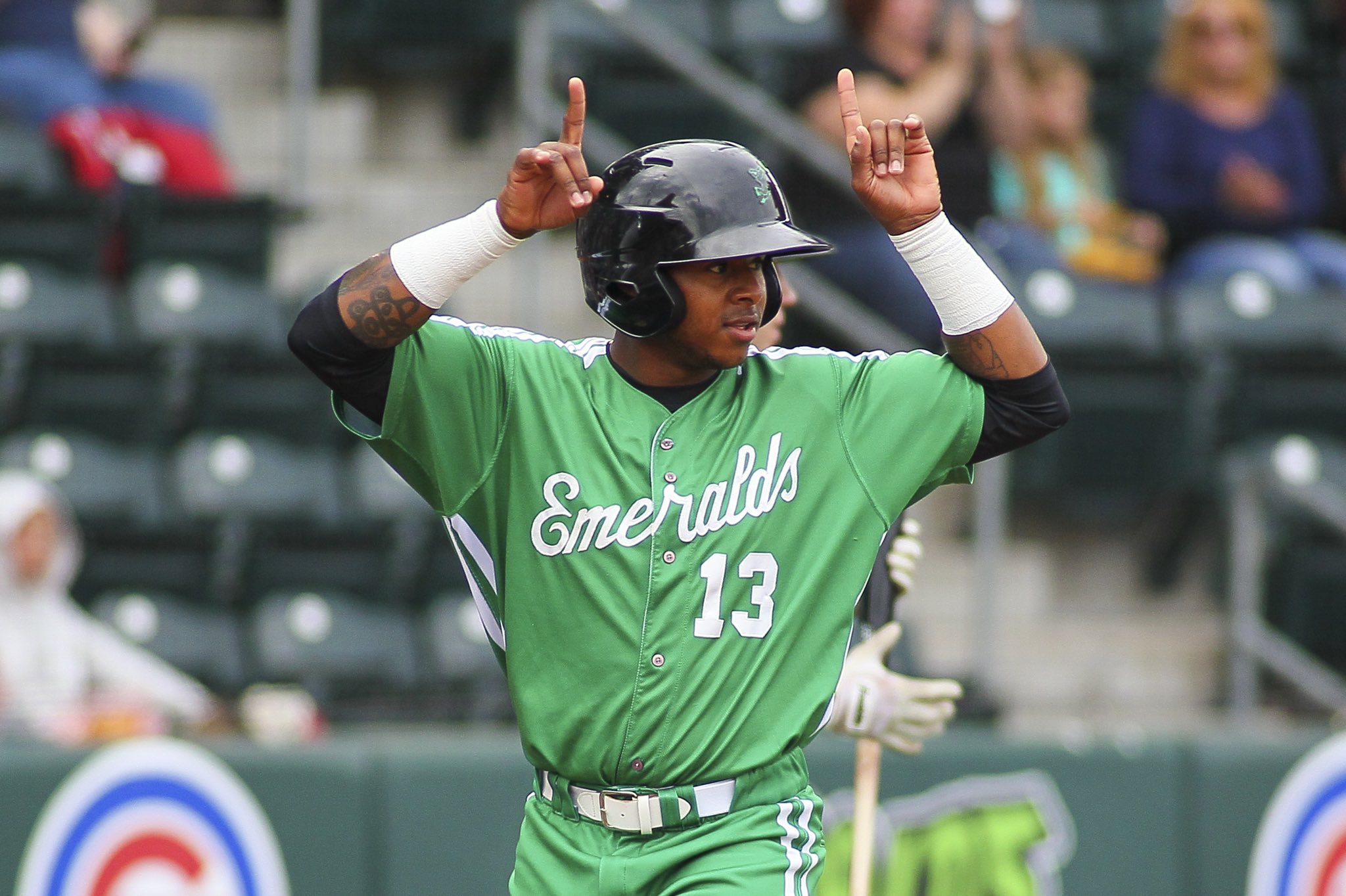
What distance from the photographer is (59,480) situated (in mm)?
7223

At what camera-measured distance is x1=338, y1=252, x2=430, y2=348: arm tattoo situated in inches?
Result: 127

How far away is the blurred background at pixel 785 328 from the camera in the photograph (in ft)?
22.8

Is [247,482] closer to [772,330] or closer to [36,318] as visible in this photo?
[36,318]

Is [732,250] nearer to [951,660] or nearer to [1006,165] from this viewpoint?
[951,660]

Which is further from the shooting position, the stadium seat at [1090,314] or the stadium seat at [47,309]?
the stadium seat at [1090,314]

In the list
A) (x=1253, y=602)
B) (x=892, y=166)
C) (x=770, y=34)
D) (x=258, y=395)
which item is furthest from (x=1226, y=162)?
(x=892, y=166)

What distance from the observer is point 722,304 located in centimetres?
335

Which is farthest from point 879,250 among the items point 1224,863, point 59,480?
point 59,480

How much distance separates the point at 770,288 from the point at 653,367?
25 centimetres

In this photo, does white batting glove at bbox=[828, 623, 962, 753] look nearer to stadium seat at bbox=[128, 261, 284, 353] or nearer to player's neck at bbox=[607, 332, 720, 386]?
player's neck at bbox=[607, 332, 720, 386]

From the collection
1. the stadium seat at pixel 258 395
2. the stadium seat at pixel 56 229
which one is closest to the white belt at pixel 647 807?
the stadium seat at pixel 258 395

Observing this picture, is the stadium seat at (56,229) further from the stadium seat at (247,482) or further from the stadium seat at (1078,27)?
the stadium seat at (1078,27)

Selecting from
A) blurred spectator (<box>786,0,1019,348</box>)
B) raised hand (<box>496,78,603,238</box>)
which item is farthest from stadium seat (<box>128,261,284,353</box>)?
raised hand (<box>496,78,603,238</box>)

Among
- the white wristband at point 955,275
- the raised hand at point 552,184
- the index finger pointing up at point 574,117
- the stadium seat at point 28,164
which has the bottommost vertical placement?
the white wristband at point 955,275
